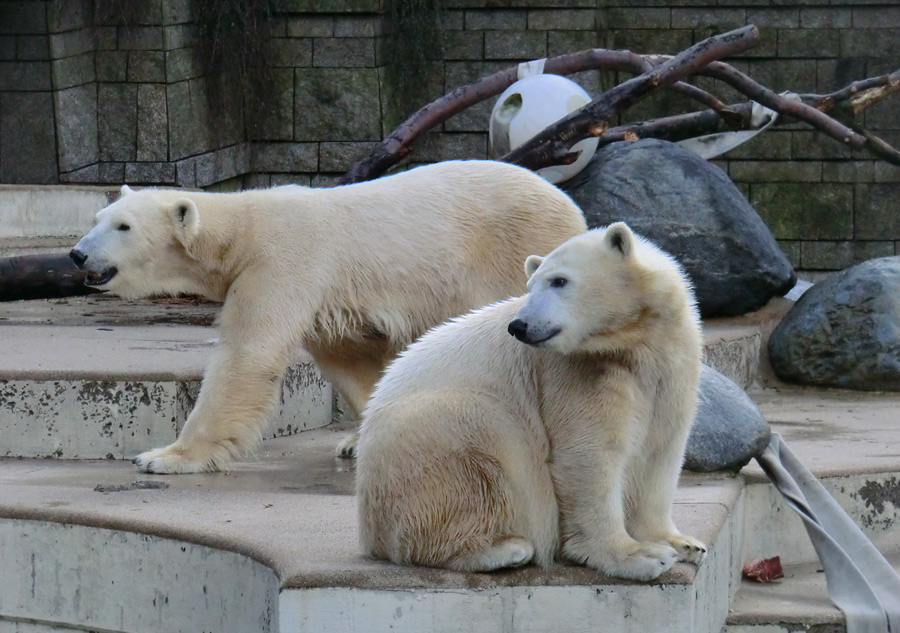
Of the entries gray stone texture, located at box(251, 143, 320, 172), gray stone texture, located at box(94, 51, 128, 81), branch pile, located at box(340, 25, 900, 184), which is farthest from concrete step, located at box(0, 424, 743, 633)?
gray stone texture, located at box(251, 143, 320, 172)

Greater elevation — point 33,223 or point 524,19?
point 524,19

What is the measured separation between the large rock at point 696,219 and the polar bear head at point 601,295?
10.6 ft

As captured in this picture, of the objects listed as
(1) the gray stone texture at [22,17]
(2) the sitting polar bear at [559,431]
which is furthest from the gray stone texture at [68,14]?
(2) the sitting polar bear at [559,431]

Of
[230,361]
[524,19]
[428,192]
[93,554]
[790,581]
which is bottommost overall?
[790,581]

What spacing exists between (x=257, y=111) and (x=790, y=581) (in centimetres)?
575

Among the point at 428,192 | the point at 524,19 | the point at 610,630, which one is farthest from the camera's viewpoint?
the point at 524,19

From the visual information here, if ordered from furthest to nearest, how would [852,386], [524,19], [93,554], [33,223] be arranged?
1. [524,19]
2. [33,223]
3. [852,386]
4. [93,554]

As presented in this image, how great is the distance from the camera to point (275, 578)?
2867 mm

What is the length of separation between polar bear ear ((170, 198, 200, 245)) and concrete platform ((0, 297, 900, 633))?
0.58 metres

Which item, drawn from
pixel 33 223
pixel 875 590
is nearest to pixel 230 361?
pixel 875 590

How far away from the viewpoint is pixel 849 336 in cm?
562

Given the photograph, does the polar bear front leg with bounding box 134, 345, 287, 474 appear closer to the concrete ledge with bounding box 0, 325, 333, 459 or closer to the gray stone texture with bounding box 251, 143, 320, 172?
the concrete ledge with bounding box 0, 325, 333, 459

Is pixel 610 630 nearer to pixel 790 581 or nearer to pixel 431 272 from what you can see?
pixel 790 581

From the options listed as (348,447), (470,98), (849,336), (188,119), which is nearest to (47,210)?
(188,119)
